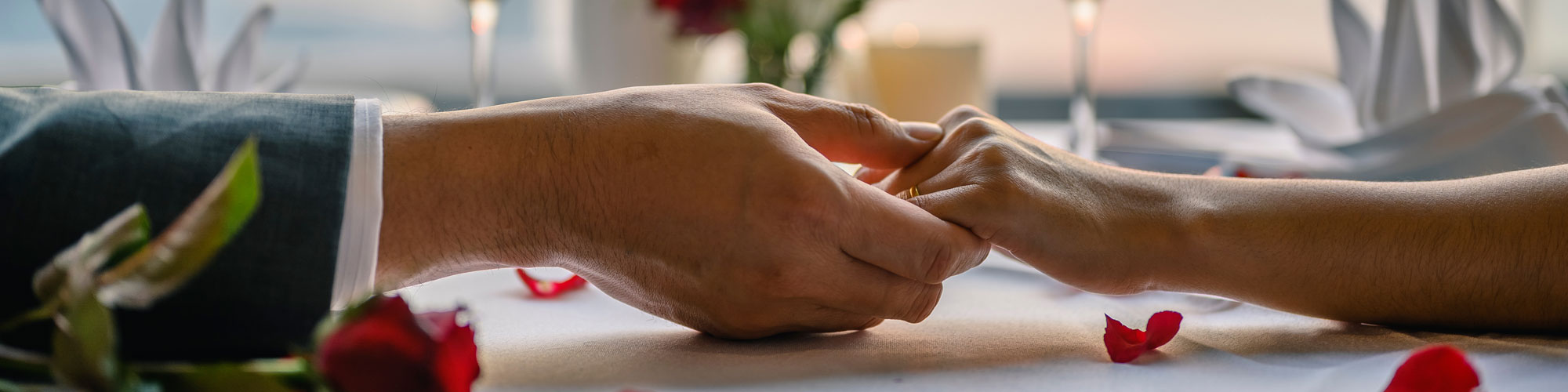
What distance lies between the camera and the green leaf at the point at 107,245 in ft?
0.95

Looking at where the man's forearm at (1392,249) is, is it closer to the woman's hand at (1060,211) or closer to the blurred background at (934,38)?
the woman's hand at (1060,211)

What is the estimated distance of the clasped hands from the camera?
536 millimetres

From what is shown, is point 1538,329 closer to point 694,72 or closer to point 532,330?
point 532,330

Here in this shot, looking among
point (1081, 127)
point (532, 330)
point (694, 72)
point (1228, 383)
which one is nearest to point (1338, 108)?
point (1081, 127)

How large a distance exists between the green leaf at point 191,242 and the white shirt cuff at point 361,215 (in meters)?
0.19

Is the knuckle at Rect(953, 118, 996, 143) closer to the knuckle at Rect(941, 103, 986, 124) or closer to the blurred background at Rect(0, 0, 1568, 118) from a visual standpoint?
the knuckle at Rect(941, 103, 986, 124)

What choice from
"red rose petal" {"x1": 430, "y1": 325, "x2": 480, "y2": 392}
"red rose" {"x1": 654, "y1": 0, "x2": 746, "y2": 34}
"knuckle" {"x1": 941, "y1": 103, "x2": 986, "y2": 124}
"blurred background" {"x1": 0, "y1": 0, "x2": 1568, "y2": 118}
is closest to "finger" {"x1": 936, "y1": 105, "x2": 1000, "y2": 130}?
"knuckle" {"x1": 941, "y1": 103, "x2": 986, "y2": 124}

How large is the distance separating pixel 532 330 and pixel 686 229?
0.12 m

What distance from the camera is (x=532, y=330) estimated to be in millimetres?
598

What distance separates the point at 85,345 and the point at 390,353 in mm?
89

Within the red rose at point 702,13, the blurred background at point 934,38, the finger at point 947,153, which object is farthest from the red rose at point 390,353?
the blurred background at point 934,38

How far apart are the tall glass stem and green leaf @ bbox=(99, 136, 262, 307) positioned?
1.04 meters

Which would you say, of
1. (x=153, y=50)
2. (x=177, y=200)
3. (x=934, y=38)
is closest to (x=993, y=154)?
(x=177, y=200)

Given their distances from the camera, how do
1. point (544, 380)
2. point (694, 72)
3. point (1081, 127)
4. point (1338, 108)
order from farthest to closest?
point (694, 72)
point (1081, 127)
point (1338, 108)
point (544, 380)
